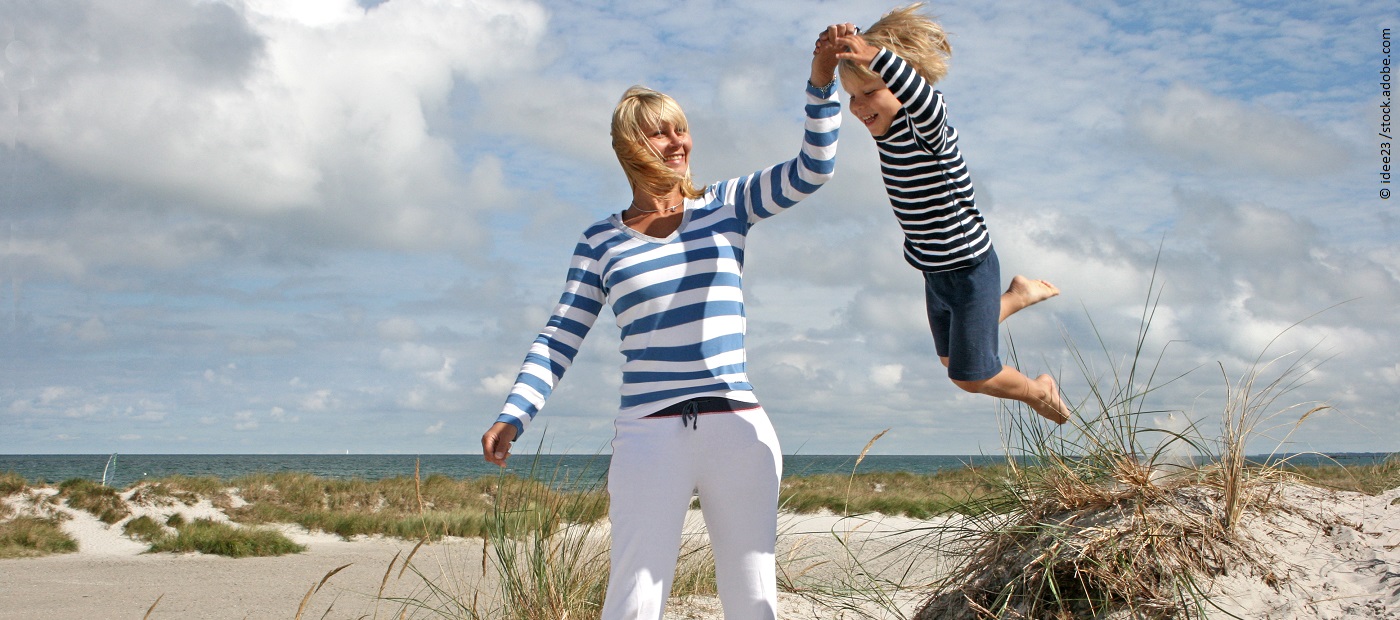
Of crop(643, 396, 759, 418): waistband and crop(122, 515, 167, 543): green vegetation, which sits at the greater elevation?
crop(643, 396, 759, 418): waistband

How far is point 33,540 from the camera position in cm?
1196

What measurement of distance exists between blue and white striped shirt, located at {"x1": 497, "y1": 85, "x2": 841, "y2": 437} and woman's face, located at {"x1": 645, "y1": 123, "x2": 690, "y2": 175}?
107mm

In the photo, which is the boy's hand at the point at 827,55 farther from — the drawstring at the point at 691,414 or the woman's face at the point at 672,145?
the drawstring at the point at 691,414

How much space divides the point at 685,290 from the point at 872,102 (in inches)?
38.8

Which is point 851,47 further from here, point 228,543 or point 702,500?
point 228,543

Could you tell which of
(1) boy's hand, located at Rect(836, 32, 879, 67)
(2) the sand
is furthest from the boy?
(2) the sand

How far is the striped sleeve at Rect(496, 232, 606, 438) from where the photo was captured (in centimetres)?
251

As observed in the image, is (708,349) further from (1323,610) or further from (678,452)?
(1323,610)

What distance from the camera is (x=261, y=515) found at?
14102 mm

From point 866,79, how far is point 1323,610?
2.11 metres

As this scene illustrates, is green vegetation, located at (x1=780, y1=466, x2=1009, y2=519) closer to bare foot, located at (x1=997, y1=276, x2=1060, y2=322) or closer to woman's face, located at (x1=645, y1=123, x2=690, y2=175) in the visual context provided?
bare foot, located at (x1=997, y1=276, x2=1060, y2=322)

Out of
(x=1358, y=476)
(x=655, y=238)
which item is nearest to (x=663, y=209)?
(x=655, y=238)

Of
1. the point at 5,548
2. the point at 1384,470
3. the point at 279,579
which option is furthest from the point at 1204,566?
the point at 5,548

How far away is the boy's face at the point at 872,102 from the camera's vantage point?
9.27 feet
